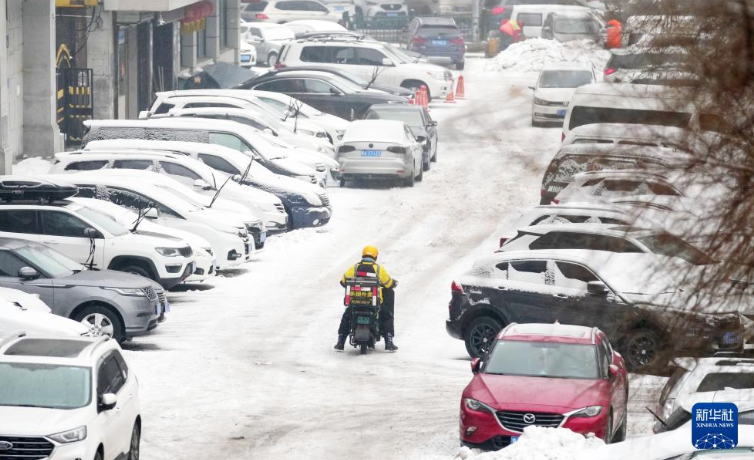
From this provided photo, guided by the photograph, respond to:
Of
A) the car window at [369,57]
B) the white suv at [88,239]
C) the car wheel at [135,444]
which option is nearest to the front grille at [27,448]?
the car wheel at [135,444]

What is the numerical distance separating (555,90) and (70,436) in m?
27.8

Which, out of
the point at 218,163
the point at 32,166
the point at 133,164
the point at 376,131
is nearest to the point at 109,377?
the point at 133,164

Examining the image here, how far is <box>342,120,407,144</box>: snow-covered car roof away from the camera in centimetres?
2952

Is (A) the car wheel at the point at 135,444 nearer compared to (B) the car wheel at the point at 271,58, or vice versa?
(A) the car wheel at the point at 135,444

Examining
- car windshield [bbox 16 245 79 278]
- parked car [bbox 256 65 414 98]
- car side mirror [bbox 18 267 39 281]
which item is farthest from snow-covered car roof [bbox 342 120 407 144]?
car side mirror [bbox 18 267 39 281]

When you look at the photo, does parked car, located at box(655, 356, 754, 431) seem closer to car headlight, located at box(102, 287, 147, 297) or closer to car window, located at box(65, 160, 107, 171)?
car headlight, located at box(102, 287, 147, 297)

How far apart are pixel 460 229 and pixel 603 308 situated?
9153 mm

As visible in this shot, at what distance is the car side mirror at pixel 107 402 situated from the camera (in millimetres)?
11398

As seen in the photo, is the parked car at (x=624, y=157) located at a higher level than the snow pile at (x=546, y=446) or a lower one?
higher

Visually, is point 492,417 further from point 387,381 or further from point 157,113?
point 157,113

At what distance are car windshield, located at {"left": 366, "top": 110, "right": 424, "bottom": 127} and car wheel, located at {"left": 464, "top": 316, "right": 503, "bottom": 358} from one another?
48.2 feet

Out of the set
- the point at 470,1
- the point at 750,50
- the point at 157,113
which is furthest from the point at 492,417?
the point at 470,1

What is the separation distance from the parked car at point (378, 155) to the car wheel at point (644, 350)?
60.5ft

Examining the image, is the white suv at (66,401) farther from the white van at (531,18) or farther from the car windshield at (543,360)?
the white van at (531,18)
